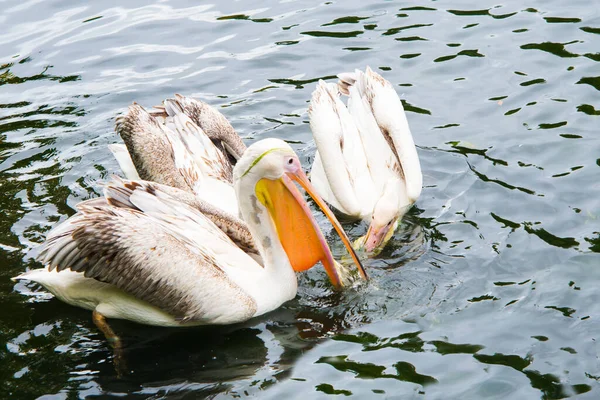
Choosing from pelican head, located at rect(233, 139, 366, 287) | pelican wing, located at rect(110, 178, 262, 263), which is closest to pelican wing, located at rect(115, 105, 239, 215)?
pelican wing, located at rect(110, 178, 262, 263)

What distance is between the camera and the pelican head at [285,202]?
18.7ft

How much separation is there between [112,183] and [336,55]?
13.3ft

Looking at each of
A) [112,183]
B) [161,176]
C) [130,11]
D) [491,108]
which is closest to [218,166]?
[161,176]

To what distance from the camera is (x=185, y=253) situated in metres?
5.62

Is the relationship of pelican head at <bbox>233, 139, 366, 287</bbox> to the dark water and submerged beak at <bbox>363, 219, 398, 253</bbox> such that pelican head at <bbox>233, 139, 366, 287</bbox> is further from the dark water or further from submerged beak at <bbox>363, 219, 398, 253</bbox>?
submerged beak at <bbox>363, 219, 398, 253</bbox>

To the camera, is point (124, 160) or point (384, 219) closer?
point (384, 219)

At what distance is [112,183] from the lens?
6.09 m

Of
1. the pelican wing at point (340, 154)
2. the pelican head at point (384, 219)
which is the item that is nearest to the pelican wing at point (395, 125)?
the pelican head at point (384, 219)

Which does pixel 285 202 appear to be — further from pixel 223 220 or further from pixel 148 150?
pixel 148 150

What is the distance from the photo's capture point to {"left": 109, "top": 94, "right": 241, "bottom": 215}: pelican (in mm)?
6980

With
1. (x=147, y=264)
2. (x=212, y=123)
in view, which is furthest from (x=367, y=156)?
(x=147, y=264)

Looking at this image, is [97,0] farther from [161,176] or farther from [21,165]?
[161,176]

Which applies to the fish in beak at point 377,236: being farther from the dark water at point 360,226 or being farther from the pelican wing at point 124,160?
the pelican wing at point 124,160

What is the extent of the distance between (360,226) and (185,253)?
1919 millimetres
